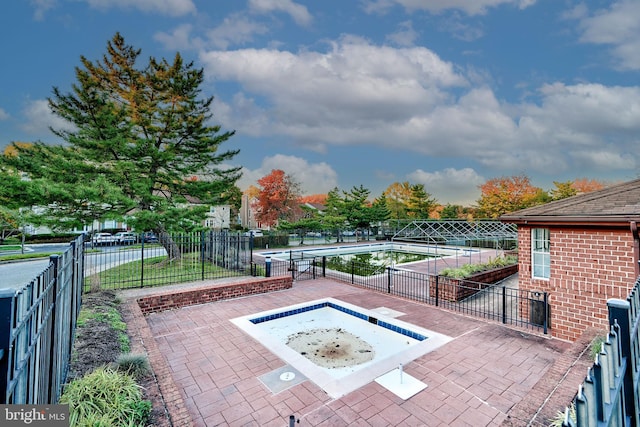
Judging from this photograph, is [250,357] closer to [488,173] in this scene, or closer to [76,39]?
[76,39]

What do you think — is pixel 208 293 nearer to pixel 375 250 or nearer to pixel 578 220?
pixel 578 220

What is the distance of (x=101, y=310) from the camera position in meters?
6.46

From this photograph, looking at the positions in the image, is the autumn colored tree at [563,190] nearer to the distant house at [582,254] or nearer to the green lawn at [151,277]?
the distant house at [582,254]

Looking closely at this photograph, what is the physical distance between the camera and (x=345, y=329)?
7.70 meters

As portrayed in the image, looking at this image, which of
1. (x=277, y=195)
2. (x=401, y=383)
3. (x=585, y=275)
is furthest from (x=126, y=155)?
(x=277, y=195)

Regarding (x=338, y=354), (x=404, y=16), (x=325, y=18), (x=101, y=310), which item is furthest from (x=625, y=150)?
(x=101, y=310)

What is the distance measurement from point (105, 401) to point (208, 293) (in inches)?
235

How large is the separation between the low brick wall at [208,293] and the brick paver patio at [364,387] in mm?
458

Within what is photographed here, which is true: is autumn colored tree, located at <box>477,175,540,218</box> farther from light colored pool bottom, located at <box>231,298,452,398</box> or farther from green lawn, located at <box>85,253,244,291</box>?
green lawn, located at <box>85,253,244,291</box>

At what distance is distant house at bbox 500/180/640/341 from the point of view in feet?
20.8

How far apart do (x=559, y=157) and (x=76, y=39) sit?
1685 inches

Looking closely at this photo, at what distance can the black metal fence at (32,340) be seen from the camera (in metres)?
1.42

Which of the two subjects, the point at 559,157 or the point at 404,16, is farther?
the point at 559,157

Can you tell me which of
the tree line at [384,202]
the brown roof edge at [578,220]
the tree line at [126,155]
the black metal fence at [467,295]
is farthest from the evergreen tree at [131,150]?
the brown roof edge at [578,220]
